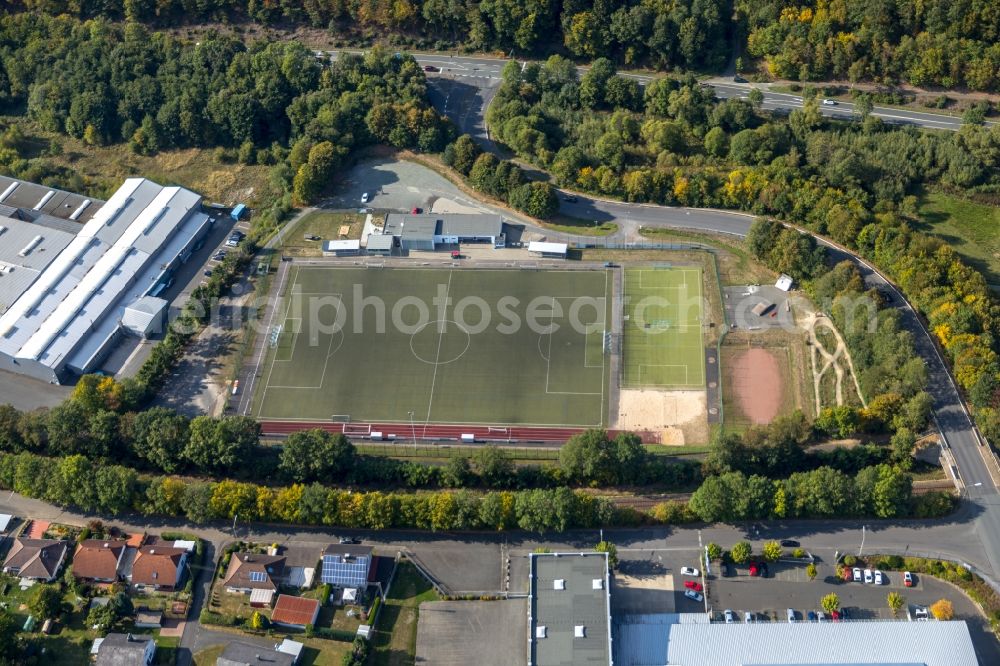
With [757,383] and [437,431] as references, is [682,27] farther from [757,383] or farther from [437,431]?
[437,431]

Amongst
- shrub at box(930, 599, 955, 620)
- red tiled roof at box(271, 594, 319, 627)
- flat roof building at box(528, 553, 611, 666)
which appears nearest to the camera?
flat roof building at box(528, 553, 611, 666)

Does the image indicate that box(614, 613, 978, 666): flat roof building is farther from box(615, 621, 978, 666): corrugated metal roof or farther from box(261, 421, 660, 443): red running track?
box(261, 421, 660, 443): red running track

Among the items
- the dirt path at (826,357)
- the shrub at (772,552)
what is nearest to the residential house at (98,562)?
the shrub at (772,552)

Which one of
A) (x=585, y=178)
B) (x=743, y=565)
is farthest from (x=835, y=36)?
(x=743, y=565)

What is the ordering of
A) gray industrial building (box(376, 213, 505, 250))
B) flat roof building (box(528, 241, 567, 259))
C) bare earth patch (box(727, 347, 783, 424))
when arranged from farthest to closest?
gray industrial building (box(376, 213, 505, 250))
flat roof building (box(528, 241, 567, 259))
bare earth patch (box(727, 347, 783, 424))

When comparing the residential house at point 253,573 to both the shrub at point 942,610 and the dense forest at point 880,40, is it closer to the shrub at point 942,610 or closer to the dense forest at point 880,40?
the shrub at point 942,610

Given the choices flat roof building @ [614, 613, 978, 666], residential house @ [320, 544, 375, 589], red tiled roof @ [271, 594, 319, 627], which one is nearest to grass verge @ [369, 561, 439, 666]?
residential house @ [320, 544, 375, 589]

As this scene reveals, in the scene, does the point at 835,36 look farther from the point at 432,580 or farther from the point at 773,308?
the point at 432,580
